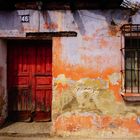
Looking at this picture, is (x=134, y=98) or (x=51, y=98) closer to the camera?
(x=134, y=98)

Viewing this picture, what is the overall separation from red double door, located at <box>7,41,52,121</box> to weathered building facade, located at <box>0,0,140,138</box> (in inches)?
20.4

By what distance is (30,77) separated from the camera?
27.8 feet

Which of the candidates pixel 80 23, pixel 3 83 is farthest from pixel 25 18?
pixel 3 83

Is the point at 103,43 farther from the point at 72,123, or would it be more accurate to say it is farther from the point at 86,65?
the point at 72,123

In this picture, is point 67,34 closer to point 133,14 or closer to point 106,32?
point 106,32

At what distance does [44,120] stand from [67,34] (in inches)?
89.3

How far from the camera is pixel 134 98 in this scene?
7.61 meters

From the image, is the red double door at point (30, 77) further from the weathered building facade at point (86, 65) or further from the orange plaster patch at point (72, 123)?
the orange plaster patch at point (72, 123)

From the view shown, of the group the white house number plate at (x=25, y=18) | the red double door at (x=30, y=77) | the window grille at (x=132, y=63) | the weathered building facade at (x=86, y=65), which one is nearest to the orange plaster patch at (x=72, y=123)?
the weathered building facade at (x=86, y=65)

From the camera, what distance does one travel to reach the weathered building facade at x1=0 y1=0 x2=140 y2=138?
306 inches

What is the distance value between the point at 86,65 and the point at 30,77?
1.53 m

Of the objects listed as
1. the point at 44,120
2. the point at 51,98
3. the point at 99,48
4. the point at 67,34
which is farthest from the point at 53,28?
the point at 44,120

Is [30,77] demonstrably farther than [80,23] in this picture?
Yes

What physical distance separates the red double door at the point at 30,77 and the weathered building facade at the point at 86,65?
519mm
